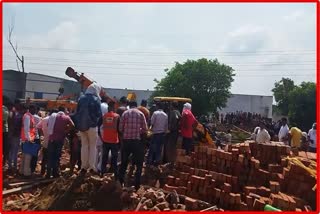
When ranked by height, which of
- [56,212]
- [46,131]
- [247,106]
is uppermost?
[247,106]

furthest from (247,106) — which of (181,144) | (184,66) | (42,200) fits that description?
(42,200)

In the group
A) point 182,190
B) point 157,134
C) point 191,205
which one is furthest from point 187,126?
point 191,205

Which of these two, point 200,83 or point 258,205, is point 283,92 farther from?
point 258,205

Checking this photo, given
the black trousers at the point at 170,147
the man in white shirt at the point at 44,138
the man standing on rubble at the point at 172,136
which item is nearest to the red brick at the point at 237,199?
the man standing on rubble at the point at 172,136

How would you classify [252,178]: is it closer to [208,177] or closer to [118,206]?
[208,177]

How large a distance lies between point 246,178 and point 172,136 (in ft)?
8.77

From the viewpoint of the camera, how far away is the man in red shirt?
11.1 metres

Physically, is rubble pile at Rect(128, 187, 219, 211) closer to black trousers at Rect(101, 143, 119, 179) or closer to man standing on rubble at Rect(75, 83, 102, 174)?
man standing on rubble at Rect(75, 83, 102, 174)

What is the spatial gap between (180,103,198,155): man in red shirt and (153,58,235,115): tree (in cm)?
2878

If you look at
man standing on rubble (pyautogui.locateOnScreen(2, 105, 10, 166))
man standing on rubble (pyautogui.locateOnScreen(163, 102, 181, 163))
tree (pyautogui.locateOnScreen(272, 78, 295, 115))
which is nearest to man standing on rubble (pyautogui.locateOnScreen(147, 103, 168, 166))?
man standing on rubble (pyautogui.locateOnScreen(163, 102, 181, 163))

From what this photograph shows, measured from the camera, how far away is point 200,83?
41719 mm

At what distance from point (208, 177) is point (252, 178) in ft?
3.23

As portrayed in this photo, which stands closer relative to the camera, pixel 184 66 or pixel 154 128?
pixel 154 128

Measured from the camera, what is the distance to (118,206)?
8.11 metres
